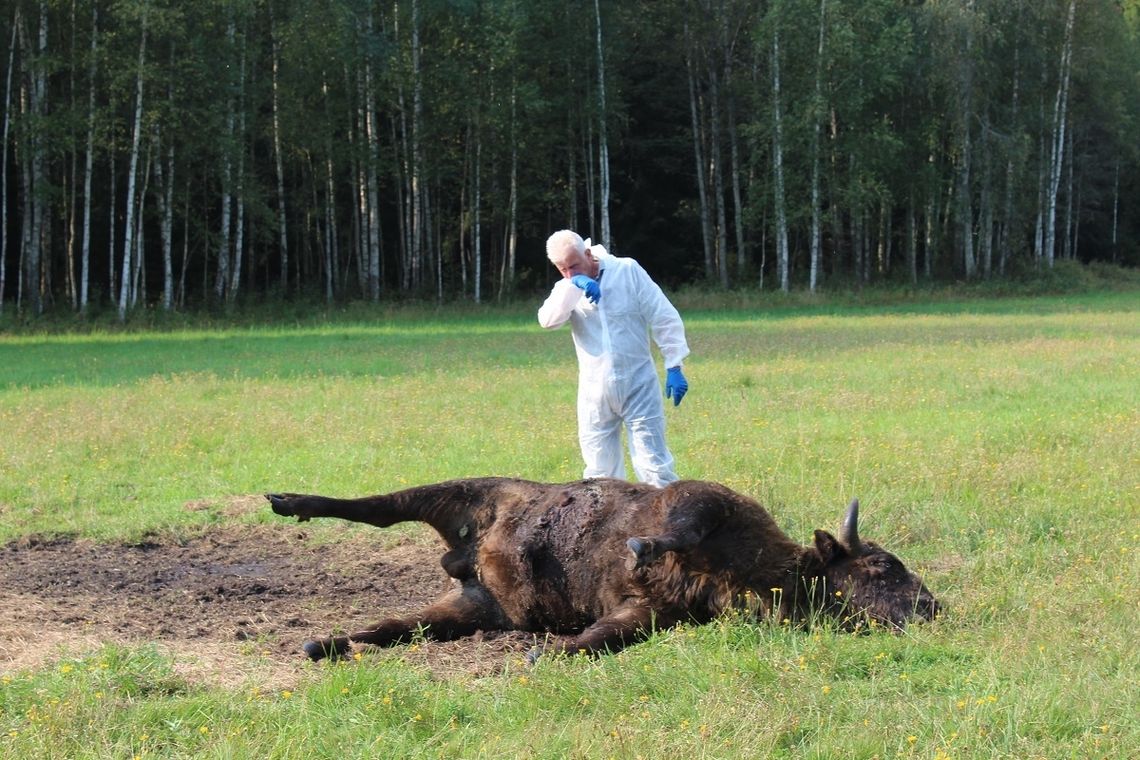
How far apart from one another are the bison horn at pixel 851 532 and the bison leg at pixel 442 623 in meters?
1.98

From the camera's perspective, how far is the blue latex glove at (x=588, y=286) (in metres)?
7.95

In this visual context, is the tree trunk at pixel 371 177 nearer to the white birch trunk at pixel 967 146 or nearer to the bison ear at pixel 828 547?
the white birch trunk at pixel 967 146

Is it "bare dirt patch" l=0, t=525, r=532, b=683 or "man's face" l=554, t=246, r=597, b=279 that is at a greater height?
"man's face" l=554, t=246, r=597, b=279

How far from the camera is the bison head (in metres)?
6.16

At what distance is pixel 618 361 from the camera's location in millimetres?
8180

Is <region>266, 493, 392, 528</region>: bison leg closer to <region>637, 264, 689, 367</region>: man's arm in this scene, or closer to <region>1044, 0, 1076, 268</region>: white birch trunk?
<region>637, 264, 689, 367</region>: man's arm

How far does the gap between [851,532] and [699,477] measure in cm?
460

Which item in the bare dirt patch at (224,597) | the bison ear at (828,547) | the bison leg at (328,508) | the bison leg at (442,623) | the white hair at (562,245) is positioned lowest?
the bare dirt patch at (224,597)

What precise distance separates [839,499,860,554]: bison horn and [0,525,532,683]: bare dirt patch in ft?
6.08

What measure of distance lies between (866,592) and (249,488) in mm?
6825

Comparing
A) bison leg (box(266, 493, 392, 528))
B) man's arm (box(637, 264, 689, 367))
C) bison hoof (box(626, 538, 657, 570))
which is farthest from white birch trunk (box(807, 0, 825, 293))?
bison hoof (box(626, 538, 657, 570))

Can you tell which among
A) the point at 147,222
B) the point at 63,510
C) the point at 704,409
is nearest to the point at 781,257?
the point at 147,222

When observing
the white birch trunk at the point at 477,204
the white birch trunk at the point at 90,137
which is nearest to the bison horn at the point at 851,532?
the white birch trunk at the point at 90,137

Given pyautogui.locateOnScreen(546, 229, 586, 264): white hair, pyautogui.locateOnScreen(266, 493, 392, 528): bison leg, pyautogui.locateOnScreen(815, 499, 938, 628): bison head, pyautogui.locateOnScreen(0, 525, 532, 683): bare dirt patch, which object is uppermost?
pyautogui.locateOnScreen(546, 229, 586, 264): white hair
